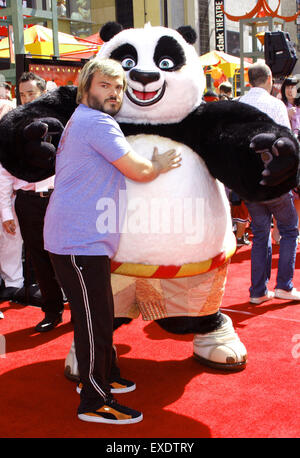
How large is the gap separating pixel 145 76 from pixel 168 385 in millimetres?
1554

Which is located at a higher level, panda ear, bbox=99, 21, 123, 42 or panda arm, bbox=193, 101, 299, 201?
panda ear, bbox=99, 21, 123, 42

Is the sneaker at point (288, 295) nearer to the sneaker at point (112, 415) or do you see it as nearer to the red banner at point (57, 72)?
the sneaker at point (112, 415)

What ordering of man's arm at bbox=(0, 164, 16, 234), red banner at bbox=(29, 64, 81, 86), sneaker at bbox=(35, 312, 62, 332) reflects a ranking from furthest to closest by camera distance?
red banner at bbox=(29, 64, 81, 86) → man's arm at bbox=(0, 164, 16, 234) → sneaker at bbox=(35, 312, 62, 332)

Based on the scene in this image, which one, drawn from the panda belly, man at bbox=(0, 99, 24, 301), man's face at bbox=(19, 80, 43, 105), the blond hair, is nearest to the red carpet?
the panda belly

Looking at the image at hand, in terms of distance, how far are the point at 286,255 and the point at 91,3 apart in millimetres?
17936

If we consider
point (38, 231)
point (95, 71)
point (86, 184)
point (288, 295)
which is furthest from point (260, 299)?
point (95, 71)

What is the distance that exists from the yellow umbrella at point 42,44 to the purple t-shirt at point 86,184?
6.82m

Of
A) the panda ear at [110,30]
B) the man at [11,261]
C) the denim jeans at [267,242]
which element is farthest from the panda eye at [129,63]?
the man at [11,261]

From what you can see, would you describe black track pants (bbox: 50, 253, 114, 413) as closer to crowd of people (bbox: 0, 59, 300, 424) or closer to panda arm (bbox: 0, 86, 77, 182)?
crowd of people (bbox: 0, 59, 300, 424)

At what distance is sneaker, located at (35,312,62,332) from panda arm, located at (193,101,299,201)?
1683mm

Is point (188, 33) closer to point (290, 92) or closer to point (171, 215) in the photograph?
point (171, 215)

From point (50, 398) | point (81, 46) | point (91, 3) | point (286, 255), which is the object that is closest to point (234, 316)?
point (286, 255)

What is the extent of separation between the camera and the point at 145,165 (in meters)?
2.49

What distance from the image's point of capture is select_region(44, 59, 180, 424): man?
7.89 ft
